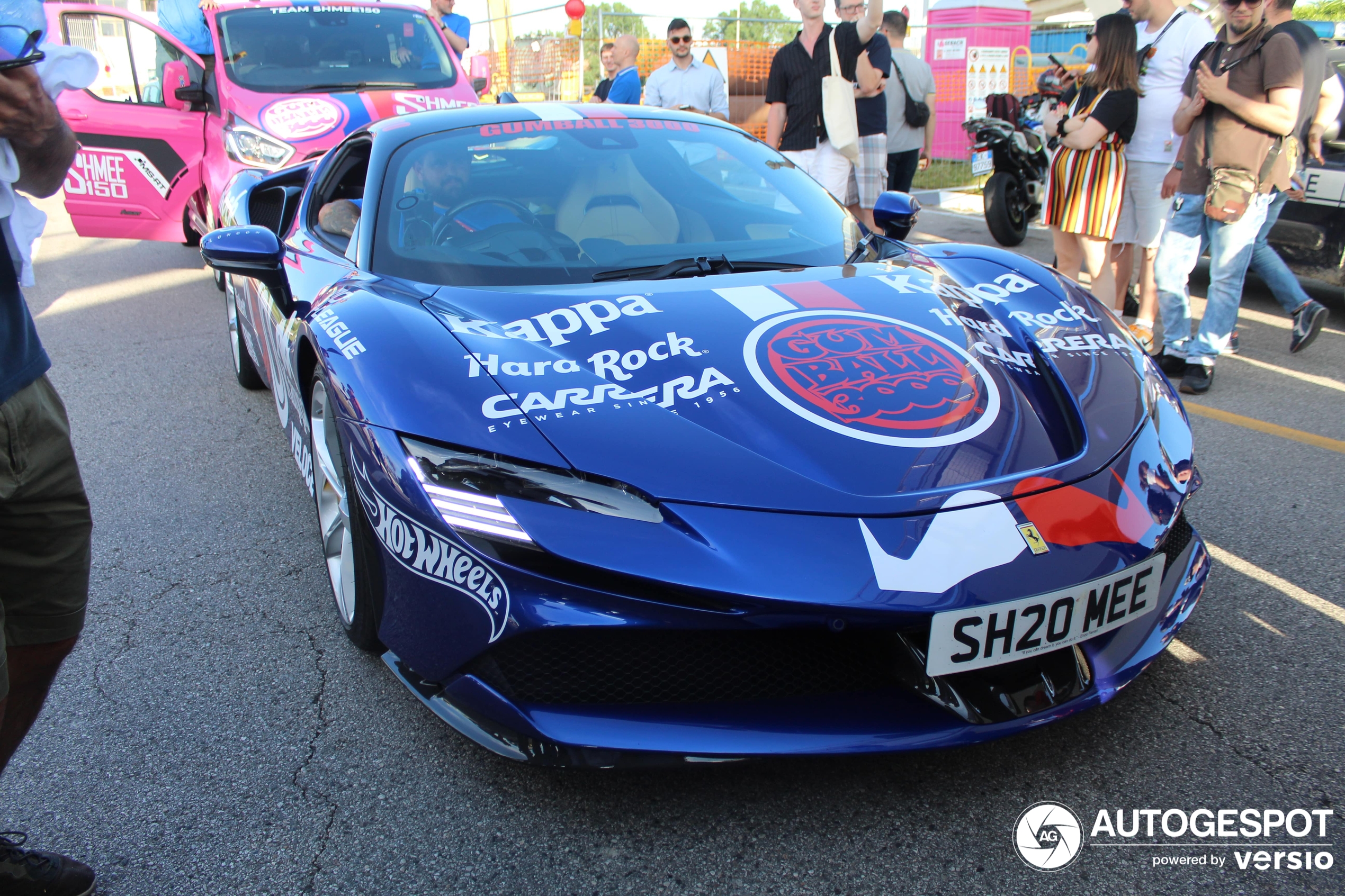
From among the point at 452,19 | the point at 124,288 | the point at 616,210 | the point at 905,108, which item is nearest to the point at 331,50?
the point at 124,288

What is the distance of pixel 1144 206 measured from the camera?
4719 mm

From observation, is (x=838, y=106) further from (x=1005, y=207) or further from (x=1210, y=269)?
(x=1005, y=207)

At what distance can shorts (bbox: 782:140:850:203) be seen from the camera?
5812 mm

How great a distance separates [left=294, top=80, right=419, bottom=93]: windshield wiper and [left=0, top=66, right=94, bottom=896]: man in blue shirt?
5109 millimetres

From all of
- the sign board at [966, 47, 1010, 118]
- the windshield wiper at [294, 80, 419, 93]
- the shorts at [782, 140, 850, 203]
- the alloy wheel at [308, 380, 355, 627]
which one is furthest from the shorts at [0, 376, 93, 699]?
the sign board at [966, 47, 1010, 118]

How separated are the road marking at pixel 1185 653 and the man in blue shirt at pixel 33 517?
85.9 inches

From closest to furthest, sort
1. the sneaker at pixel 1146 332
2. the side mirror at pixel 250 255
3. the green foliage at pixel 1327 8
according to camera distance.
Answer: the side mirror at pixel 250 255 → the sneaker at pixel 1146 332 → the green foliage at pixel 1327 8

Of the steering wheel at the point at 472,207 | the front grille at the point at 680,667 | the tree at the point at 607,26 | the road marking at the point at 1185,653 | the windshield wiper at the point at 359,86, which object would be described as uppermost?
the tree at the point at 607,26

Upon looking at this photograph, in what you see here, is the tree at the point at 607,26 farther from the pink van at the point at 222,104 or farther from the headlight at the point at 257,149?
the headlight at the point at 257,149

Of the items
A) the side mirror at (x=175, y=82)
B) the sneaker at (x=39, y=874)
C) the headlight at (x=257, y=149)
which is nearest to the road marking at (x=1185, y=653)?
the sneaker at (x=39, y=874)

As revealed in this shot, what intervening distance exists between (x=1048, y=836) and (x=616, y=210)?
72.3 inches

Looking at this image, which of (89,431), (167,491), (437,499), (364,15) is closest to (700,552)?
(437,499)

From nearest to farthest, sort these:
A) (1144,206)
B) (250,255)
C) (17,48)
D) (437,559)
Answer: (17,48), (437,559), (250,255), (1144,206)

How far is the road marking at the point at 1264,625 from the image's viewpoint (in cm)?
228
